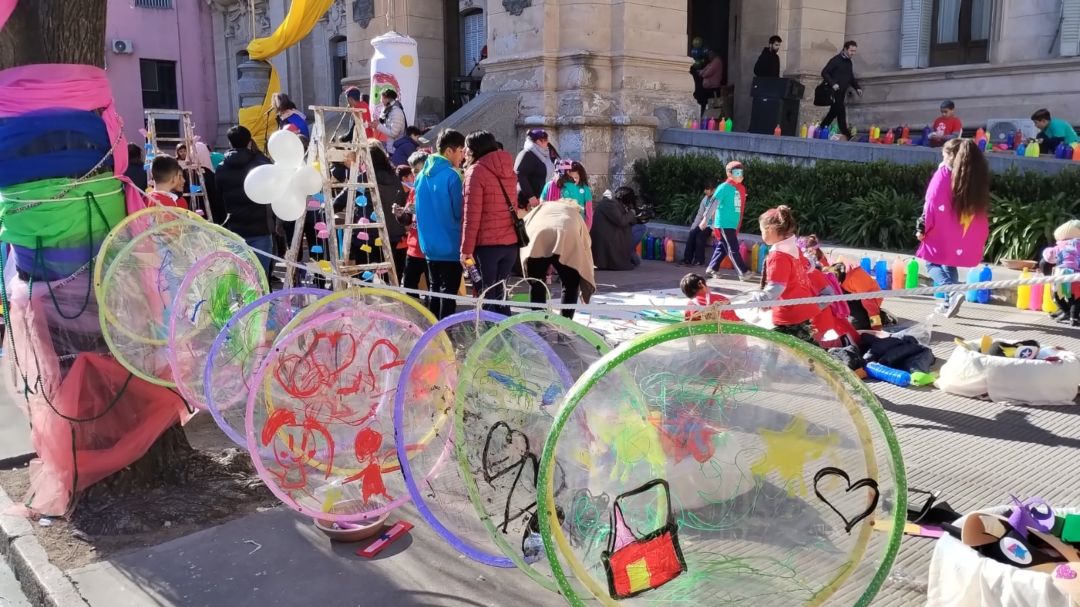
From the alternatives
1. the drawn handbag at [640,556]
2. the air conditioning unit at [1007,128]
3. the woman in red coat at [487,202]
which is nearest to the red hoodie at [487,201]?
the woman in red coat at [487,202]

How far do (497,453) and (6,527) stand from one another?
9.14 ft

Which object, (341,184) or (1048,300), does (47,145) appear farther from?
(1048,300)

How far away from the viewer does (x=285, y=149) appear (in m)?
4.67

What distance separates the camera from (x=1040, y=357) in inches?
230

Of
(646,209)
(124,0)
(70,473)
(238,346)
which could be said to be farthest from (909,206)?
(124,0)

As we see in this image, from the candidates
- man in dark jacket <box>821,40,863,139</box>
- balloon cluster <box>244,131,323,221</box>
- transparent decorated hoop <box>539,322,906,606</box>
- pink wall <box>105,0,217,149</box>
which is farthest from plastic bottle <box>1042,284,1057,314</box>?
pink wall <box>105,0,217,149</box>

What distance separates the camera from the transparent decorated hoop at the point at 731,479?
2447mm

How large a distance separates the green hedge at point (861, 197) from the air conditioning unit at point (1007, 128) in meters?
2.74

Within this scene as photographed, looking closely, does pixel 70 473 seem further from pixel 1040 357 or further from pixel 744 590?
pixel 1040 357

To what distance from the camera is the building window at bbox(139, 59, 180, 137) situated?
26516mm

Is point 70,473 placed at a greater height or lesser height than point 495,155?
lesser

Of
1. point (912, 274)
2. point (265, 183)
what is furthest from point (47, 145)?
point (912, 274)

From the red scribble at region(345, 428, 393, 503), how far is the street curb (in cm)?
123

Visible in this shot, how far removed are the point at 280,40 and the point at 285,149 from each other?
36.8ft
